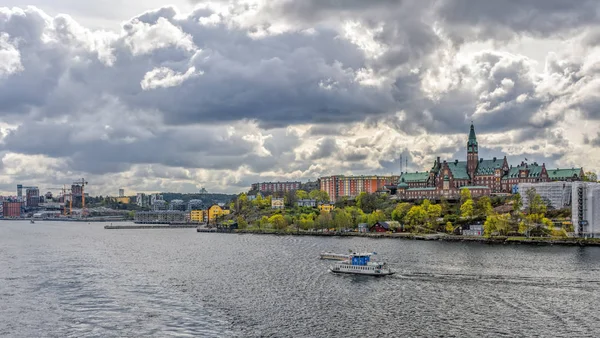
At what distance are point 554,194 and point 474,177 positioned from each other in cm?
3386

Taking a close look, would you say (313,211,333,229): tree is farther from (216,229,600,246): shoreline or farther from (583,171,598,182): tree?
(583,171,598,182): tree

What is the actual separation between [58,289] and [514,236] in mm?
79233

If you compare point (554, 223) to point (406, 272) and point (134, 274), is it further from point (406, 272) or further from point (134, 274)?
point (134, 274)

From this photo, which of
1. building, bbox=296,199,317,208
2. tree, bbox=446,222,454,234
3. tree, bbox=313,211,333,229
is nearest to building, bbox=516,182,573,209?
tree, bbox=446,222,454,234

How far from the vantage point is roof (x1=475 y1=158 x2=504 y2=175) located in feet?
527

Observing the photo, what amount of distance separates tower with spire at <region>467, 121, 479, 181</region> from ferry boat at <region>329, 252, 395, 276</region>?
107m

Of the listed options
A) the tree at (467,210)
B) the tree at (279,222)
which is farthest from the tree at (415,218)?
the tree at (279,222)

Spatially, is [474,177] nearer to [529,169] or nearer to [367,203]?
[529,169]

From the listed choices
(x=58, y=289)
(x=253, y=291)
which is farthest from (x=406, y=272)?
(x=58, y=289)

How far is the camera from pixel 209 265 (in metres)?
72.3

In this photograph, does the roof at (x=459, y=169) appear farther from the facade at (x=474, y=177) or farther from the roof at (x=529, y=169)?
the roof at (x=529, y=169)

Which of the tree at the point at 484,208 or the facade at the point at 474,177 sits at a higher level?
the facade at the point at 474,177

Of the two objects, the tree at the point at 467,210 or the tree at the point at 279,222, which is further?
the tree at the point at 279,222

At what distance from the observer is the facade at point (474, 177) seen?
151500mm
